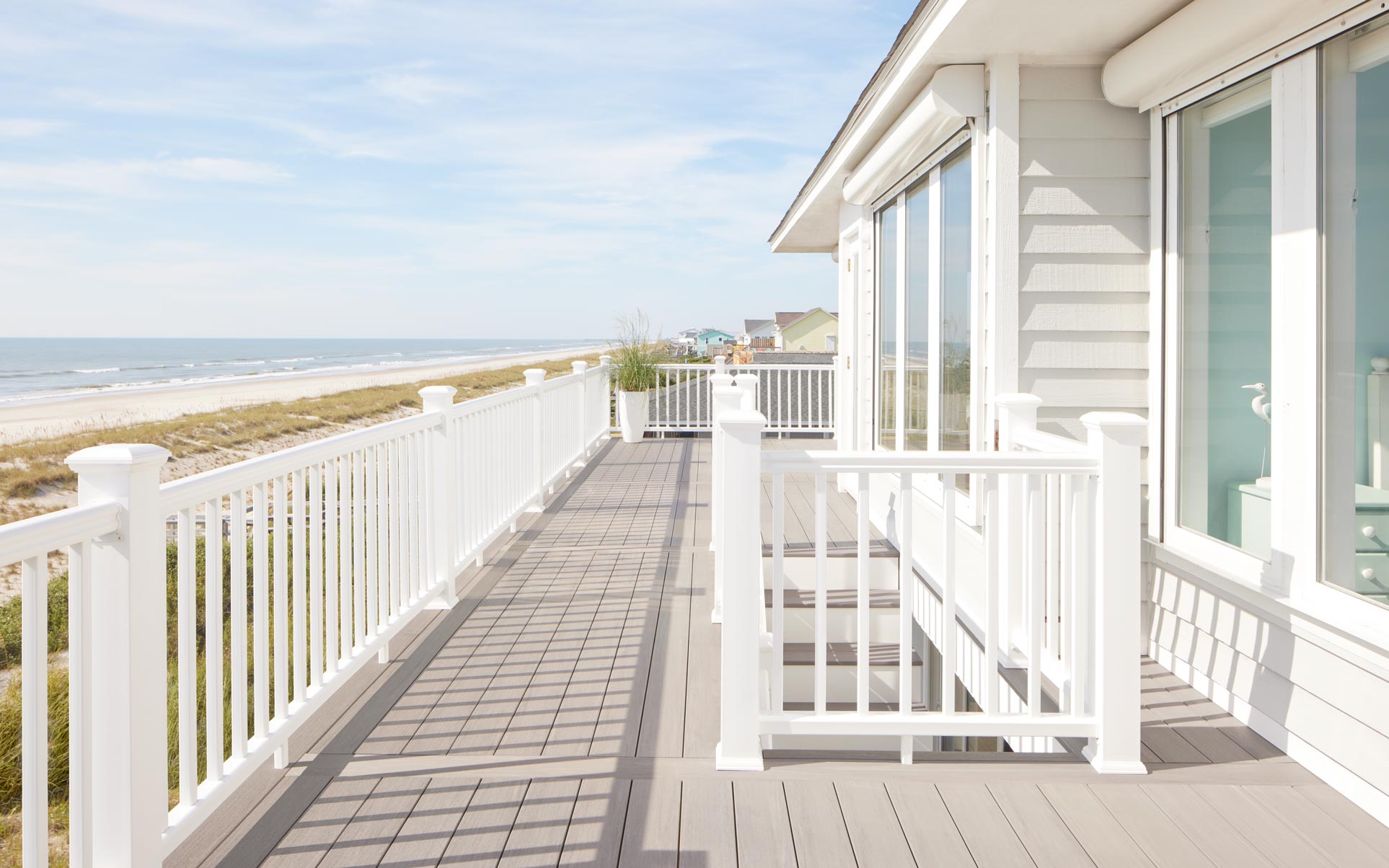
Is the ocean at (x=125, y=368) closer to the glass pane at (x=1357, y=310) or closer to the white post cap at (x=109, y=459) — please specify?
the white post cap at (x=109, y=459)

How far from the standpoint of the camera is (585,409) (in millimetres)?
9102

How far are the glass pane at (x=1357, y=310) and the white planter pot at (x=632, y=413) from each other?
871 centimetres

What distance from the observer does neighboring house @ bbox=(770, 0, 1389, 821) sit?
7.52 feet

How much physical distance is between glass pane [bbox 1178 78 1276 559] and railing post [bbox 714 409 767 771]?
5.06 ft

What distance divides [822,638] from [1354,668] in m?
1.31

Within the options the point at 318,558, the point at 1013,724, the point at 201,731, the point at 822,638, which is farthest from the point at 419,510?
the point at 1013,724

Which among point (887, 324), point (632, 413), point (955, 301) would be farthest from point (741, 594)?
point (632, 413)

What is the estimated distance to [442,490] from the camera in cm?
378

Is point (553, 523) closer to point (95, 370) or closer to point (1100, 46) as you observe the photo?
point (1100, 46)

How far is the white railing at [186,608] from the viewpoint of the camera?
1550mm

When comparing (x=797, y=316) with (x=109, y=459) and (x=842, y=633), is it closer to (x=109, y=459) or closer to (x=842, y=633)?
(x=842, y=633)

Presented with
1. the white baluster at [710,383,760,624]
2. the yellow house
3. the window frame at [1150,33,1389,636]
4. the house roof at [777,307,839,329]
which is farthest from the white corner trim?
the yellow house

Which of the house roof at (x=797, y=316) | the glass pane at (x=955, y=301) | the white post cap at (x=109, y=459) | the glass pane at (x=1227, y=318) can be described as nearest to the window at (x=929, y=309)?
the glass pane at (x=955, y=301)

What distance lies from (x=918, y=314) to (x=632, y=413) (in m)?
6.38
